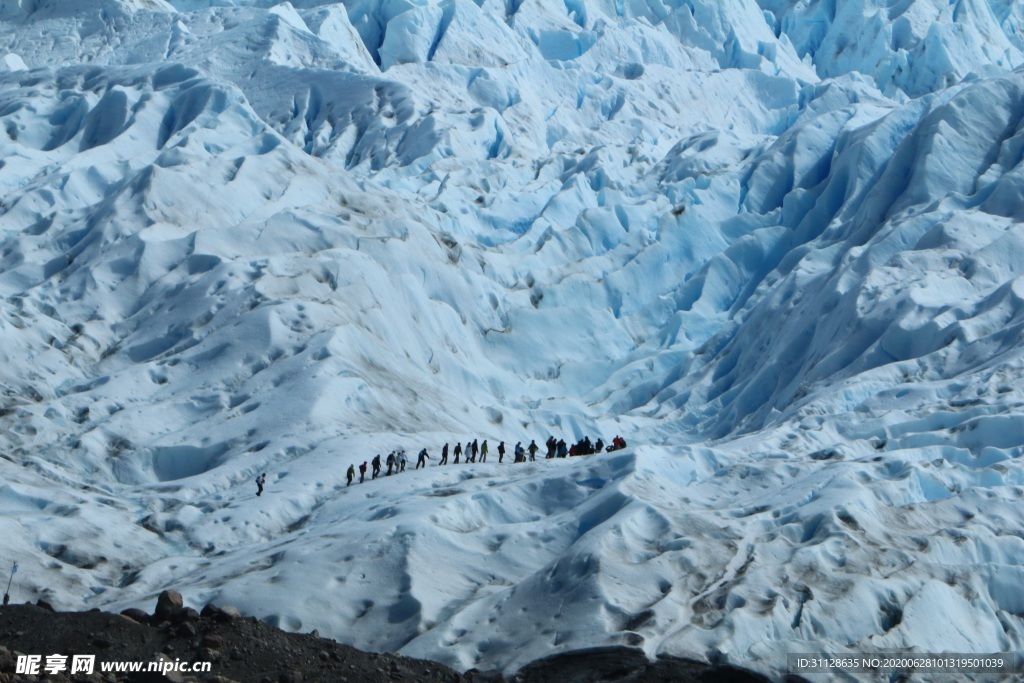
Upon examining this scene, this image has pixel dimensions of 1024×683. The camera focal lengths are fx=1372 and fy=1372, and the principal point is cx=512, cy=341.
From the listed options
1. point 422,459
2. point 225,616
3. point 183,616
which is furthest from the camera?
point 422,459

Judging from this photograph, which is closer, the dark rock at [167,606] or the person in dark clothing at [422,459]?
the dark rock at [167,606]

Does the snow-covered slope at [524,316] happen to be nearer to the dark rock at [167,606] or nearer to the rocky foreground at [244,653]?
the rocky foreground at [244,653]

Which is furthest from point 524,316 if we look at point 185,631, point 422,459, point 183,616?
point 185,631

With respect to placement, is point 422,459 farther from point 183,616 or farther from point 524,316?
point 524,316

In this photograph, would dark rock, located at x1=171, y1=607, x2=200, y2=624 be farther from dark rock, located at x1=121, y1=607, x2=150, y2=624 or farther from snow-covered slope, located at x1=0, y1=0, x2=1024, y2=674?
snow-covered slope, located at x1=0, y1=0, x2=1024, y2=674

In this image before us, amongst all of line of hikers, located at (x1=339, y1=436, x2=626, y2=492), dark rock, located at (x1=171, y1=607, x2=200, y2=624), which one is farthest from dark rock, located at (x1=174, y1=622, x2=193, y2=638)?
line of hikers, located at (x1=339, y1=436, x2=626, y2=492)

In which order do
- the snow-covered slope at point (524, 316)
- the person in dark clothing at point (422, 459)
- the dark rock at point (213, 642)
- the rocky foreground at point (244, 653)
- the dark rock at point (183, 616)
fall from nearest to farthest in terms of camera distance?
the rocky foreground at point (244, 653) → the dark rock at point (213, 642) → the dark rock at point (183, 616) → the snow-covered slope at point (524, 316) → the person in dark clothing at point (422, 459)

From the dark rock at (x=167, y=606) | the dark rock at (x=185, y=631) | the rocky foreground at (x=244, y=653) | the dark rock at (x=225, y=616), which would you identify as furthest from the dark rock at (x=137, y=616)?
the dark rock at (x=225, y=616)
